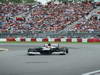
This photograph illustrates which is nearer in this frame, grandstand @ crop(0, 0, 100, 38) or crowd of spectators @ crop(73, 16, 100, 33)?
grandstand @ crop(0, 0, 100, 38)

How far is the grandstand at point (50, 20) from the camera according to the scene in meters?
40.4

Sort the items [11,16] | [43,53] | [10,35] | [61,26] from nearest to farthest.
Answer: [43,53]
[10,35]
[61,26]
[11,16]

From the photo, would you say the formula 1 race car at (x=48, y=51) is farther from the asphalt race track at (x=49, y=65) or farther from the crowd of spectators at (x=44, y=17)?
the crowd of spectators at (x=44, y=17)

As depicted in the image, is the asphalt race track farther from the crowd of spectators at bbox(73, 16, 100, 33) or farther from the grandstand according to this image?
the crowd of spectators at bbox(73, 16, 100, 33)

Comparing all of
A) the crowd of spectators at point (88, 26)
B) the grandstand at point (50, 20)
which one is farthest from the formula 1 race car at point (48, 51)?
the crowd of spectators at point (88, 26)

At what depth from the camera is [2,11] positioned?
49250 millimetres

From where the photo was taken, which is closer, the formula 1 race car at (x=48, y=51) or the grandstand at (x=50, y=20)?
the formula 1 race car at (x=48, y=51)

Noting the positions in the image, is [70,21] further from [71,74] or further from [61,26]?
[71,74]

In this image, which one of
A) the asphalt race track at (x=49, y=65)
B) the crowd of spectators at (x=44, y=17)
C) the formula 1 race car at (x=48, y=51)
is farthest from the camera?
the crowd of spectators at (x=44, y=17)

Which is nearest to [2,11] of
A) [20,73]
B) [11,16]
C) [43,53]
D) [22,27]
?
[11,16]

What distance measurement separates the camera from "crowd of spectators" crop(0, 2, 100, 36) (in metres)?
43.2

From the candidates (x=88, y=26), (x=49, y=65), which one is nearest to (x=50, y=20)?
(x=88, y=26)

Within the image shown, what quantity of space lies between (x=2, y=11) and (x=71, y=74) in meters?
39.5

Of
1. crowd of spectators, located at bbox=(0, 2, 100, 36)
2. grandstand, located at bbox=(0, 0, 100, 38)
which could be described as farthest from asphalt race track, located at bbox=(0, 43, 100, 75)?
crowd of spectators, located at bbox=(0, 2, 100, 36)
